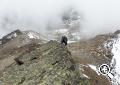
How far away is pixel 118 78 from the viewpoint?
79.4 metres

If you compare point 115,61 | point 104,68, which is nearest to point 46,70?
point 104,68

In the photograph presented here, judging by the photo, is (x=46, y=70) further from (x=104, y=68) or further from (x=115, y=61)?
(x=115, y=61)

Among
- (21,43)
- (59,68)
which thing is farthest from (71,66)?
(21,43)

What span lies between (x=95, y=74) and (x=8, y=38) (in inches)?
2980

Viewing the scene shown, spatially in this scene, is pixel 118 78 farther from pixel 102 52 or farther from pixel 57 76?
pixel 57 76

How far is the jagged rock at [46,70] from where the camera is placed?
3712cm

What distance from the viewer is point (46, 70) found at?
126ft

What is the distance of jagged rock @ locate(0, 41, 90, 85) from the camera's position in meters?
37.1

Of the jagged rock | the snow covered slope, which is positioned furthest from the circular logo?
the jagged rock

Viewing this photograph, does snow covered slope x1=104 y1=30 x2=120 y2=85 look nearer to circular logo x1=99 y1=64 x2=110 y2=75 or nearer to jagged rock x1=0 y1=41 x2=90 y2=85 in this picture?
circular logo x1=99 y1=64 x2=110 y2=75

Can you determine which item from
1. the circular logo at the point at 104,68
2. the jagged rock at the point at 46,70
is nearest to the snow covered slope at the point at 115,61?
the circular logo at the point at 104,68

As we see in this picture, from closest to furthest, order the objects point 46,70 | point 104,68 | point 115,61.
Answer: point 46,70 → point 104,68 → point 115,61

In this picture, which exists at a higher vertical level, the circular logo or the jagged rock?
the jagged rock

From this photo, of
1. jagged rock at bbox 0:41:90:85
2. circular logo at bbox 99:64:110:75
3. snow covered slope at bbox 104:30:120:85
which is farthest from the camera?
snow covered slope at bbox 104:30:120:85
